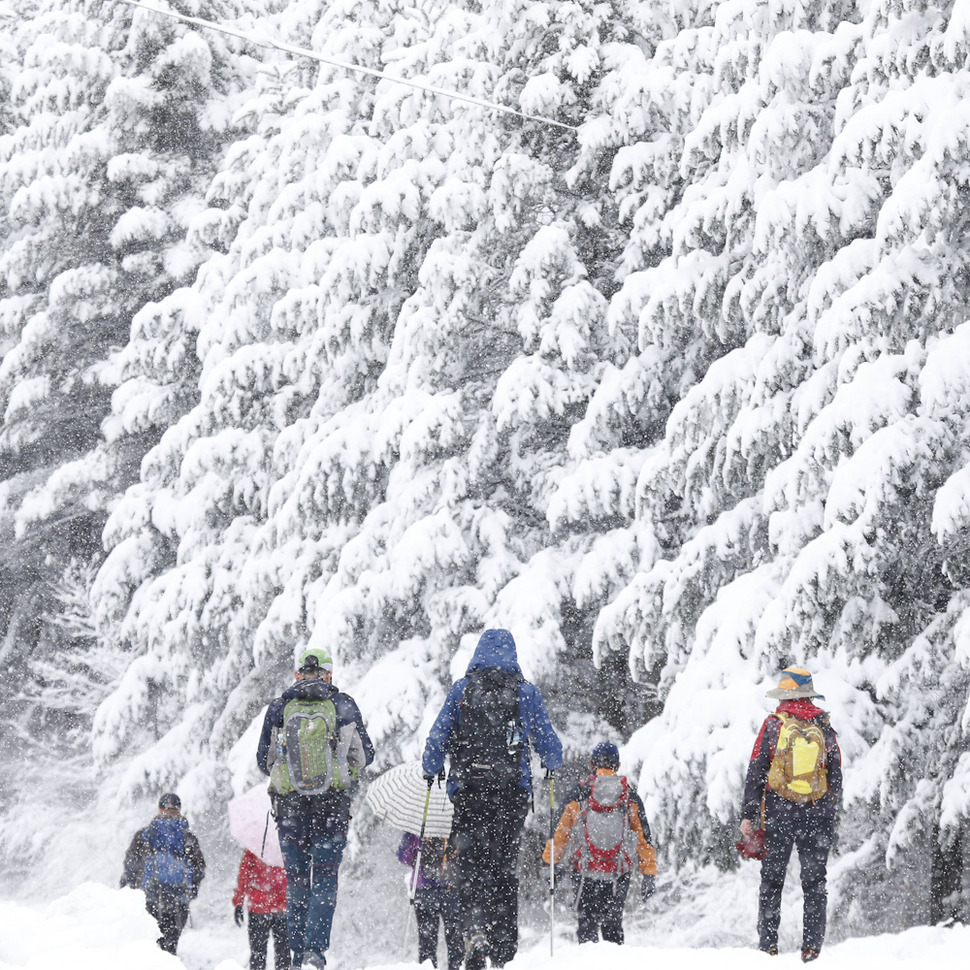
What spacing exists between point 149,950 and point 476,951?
1668 mm

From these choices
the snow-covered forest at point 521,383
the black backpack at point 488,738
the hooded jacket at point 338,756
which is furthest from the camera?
the snow-covered forest at point 521,383

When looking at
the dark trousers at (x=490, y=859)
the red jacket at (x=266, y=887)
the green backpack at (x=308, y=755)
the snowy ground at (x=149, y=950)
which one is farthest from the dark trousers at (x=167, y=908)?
the dark trousers at (x=490, y=859)

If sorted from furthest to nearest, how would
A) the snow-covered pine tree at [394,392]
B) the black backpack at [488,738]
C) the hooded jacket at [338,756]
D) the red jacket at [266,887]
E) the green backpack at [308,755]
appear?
the snow-covered pine tree at [394,392]
the red jacket at [266,887]
the hooded jacket at [338,756]
the green backpack at [308,755]
the black backpack at [488,738]

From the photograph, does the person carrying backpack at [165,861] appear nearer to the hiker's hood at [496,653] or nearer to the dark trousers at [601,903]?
the dark trousers at [601,903]

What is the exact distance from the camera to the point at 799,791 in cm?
666

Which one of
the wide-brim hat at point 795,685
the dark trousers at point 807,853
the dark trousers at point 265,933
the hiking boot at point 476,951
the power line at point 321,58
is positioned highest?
the power line at point 321,58

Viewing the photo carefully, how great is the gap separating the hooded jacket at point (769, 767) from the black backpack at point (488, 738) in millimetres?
1437

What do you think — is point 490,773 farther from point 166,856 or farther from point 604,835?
point 166,856

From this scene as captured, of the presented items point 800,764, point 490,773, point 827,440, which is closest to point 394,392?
point 827,440

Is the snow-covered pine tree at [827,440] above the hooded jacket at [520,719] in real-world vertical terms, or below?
above

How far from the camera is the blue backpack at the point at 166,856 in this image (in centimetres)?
981

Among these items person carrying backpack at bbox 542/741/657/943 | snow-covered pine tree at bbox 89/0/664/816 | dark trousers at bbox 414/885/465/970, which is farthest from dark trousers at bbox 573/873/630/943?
snow-covered pine tree at bbox 89/0/664/816

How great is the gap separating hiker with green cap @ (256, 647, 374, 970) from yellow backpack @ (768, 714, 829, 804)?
85.6 inches

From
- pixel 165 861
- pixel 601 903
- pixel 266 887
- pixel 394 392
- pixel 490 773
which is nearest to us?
pixel 490 773
